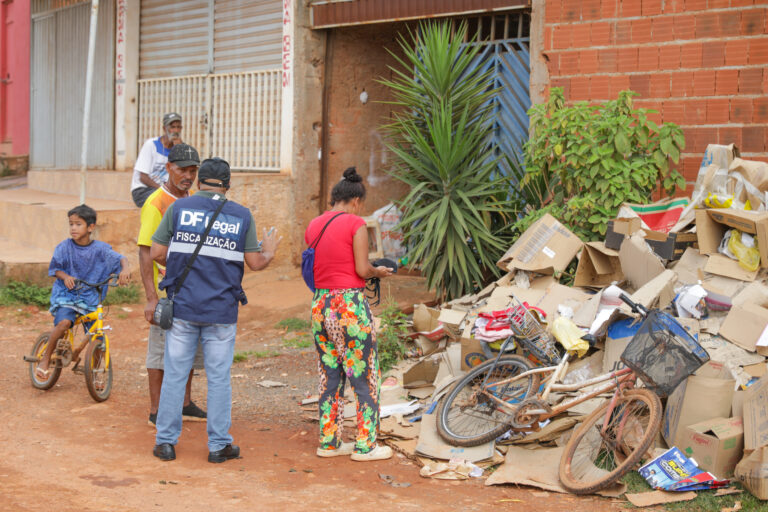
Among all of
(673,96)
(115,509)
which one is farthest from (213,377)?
(673,96)

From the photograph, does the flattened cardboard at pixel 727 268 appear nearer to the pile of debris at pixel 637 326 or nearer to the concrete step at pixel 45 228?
the pile of debris at pixel 637 326

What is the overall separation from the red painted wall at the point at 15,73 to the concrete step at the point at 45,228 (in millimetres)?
5879

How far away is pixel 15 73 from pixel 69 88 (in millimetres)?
4856

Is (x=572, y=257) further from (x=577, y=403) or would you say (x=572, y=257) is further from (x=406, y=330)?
(x=577, y=403)

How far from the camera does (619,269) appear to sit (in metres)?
6.75

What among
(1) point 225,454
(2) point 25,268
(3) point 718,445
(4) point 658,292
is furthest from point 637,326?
(2) point 25,268

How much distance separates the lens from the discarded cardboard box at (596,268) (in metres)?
6.74

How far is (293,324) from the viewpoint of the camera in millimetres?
9203

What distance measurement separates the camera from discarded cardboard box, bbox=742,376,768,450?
15.0 ft

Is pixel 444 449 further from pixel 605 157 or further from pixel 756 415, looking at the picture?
pixel 605 157

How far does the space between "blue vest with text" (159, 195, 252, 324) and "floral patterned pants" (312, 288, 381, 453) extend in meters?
0.58

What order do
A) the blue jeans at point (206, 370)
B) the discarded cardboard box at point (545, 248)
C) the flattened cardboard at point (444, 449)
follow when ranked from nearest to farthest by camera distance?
the blue jeans at point (206, 370), the flattened cardboard at point (444, 449), the discarded cardboard box at point (545, 248)

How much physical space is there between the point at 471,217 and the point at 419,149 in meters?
0.84

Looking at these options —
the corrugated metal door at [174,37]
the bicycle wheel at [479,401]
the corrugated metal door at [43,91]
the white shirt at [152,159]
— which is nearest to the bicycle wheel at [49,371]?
the white shirt at [152,159]
